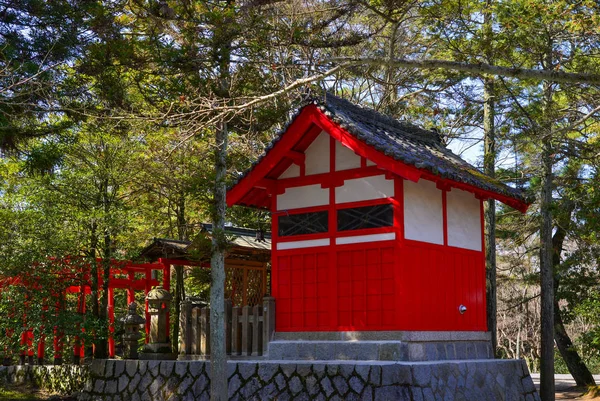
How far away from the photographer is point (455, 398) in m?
11.5

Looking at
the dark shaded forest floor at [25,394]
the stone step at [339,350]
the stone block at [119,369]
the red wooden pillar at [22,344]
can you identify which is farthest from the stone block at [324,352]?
the red wooden pillar at [22,344]

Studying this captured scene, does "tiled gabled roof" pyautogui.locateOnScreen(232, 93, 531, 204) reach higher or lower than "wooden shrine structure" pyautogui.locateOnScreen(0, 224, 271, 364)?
higher

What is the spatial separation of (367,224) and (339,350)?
94.5 inches

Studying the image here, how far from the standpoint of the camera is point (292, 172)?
13.8 meters

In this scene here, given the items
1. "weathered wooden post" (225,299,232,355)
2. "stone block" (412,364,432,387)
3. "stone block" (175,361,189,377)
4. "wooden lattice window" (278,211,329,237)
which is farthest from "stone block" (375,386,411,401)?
"stone block" (175,361,189,377)

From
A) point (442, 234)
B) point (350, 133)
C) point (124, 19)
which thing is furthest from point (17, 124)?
point (442, 234)

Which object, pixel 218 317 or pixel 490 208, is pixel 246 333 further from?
pixel 490 208

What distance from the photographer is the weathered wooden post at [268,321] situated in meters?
13.4

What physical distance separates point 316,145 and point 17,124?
5622 millimetres

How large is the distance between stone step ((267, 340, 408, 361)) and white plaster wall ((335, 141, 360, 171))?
11.1 ft

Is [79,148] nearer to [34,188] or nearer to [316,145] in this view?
[34,188]

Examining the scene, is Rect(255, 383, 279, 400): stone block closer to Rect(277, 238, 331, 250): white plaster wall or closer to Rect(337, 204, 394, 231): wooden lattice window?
Rect(277, 238, 331, 250): white plaster wall

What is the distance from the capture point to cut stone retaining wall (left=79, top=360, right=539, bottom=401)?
1087cm

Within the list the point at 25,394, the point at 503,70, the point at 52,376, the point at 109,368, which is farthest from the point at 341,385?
the point at 25,394
